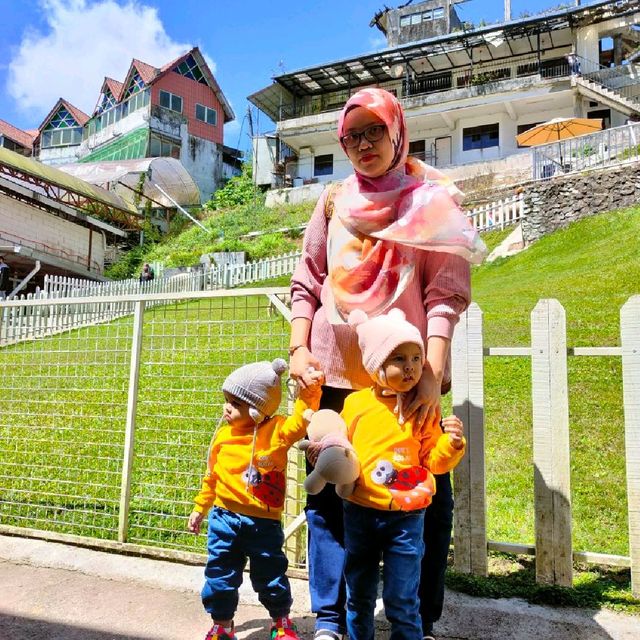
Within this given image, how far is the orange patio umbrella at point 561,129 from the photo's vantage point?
19.5 meters

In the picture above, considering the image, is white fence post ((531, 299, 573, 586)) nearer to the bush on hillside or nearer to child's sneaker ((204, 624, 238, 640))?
child's sneaker ((204, 624, 238, 640))

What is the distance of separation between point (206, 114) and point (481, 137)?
19.2 meters

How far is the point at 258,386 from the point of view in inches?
101

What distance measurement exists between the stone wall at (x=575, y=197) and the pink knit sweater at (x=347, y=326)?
1473cm

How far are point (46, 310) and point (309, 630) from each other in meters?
3.82

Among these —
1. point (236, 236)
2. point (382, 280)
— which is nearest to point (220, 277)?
point (236, 236)

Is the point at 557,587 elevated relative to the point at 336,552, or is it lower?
lower

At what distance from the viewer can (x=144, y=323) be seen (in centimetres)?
400

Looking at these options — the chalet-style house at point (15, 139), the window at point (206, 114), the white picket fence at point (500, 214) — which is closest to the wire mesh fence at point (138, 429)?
the white picket fence at point (500, 214)

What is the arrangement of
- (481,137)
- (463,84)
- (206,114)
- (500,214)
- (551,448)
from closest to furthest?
(551,448)
(500,214)
(481,137)
(463,84)
(206,114)

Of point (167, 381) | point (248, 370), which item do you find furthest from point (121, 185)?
A: point (248, 370)

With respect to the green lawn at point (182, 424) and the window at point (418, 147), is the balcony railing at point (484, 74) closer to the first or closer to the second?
the window at point (418, 147)

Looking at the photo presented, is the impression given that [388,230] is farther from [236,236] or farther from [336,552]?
[236,236]

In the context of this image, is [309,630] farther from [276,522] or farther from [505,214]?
[505,214]
